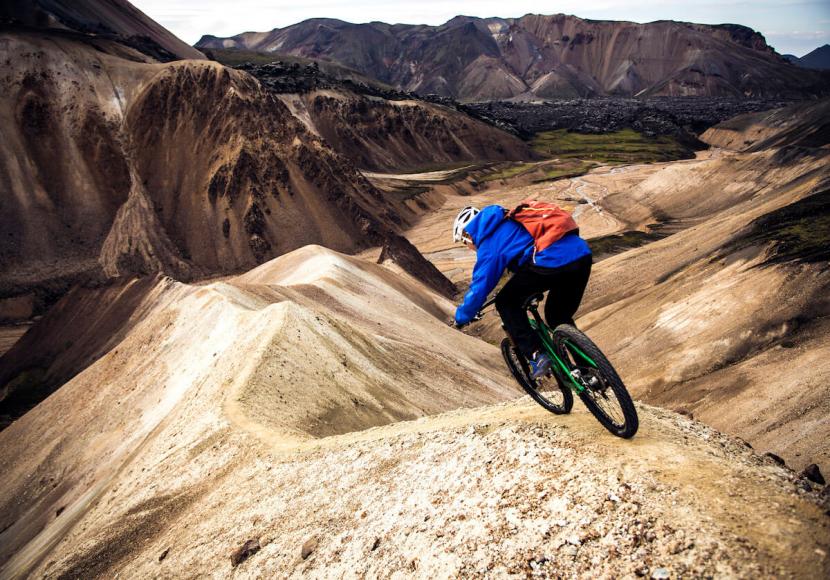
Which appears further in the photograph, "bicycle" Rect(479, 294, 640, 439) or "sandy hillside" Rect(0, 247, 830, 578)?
"bicycle" Rect(479, 294, 640, 439)

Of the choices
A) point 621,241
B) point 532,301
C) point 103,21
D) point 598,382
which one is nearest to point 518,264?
point 532,301

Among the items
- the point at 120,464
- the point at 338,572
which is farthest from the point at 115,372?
the point at 338,572

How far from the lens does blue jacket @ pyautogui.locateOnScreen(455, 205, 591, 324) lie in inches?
239

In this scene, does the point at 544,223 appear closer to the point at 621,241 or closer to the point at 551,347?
the point at 551,347

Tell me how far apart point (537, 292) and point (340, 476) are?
4063mm

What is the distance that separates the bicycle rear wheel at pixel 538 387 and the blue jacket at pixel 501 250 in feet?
4.14

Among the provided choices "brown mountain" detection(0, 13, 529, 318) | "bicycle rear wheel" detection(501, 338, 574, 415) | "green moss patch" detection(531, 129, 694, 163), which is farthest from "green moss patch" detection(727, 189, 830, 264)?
"green moss patch" detection(531, 129, 694, 163)

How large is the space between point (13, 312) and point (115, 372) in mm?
30210

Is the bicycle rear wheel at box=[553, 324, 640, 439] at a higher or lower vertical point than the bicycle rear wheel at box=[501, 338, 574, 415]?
higher

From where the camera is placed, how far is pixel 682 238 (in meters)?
40.7

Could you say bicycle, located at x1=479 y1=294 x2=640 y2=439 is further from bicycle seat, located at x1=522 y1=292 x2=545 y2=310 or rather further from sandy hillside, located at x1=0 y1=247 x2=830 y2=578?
sandy hillside, located at x1=0 y1=247 x2=830 y2=578

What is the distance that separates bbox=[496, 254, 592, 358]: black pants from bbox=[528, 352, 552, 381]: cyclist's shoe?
3.9 inches

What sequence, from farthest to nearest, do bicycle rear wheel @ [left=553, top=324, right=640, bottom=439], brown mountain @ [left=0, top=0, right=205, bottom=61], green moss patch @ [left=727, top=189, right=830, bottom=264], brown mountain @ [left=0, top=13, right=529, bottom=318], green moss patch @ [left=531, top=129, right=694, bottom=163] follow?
1. green moss patch @ [left=531, top=129, right=694, bottom=163]
2. brown mountain @ [left=0, top=0, right=205, bottom=61]
3. brown mountain @ [left=0, top=13, right=529, bottom=318]
4. green moss patch @ [left=727, top=189, right=830, bottom=264]
5. bicycle rear wheel @ [left=553, top=324, right=640, bottom=439]

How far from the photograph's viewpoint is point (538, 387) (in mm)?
7570
